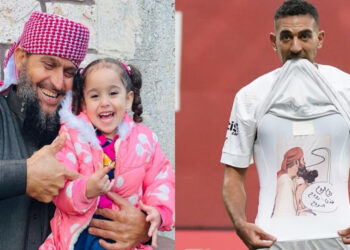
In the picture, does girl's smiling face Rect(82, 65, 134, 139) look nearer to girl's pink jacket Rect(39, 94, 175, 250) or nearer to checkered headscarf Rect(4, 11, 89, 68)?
girl's pink jacket Rect(39, 94, 175, 250)

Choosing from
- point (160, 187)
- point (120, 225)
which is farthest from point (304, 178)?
point (120, 225)

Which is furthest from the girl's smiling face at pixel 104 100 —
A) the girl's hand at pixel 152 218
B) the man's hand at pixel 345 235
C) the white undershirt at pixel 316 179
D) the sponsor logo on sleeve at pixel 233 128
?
the man's hand at pixel 345 235

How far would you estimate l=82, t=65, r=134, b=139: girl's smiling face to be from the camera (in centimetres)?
372

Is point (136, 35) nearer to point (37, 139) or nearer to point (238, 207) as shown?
point (37, 139)

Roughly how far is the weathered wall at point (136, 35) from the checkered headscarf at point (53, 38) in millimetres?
49

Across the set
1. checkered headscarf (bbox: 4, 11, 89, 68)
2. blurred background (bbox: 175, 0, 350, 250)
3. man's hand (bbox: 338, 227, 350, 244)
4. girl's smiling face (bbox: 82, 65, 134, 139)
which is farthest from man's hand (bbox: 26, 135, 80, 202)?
blurred background (bbox: 175, 0, 350, 250)

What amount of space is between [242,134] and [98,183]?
0.68 metres

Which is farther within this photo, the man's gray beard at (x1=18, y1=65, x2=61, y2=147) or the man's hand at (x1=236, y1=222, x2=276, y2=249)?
the man's gray beard at (x1=18, y1=65, x2=61, y2=147)

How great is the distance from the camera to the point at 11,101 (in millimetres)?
3803

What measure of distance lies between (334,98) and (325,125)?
130 millimetres

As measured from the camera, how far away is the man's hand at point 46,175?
360cm

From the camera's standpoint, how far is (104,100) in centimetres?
372

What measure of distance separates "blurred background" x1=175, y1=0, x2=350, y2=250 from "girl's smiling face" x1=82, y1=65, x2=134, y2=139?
3892 millimetres

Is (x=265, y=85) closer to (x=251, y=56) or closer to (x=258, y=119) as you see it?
(x=258, y=119)
